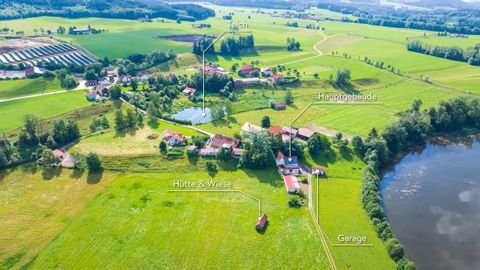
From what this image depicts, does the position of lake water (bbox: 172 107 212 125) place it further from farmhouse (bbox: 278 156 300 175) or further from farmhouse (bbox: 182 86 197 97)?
farmhouse (bbox: 278 156 300 175)

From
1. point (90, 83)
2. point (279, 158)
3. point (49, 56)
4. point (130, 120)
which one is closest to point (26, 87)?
point (90, 83)

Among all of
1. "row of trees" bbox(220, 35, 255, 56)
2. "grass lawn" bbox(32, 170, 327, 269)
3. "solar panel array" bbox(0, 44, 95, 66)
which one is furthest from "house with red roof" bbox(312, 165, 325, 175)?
"solar panel array" bbox(0, 44, 95, 66)

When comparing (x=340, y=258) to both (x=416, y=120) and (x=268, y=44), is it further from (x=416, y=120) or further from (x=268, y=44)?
(x=268, y=44)

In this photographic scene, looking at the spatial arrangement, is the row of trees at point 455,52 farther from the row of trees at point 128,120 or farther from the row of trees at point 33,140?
the row of trees at point 33,140

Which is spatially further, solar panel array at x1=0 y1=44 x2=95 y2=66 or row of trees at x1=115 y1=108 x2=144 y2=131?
solar panel array at x1=0 y1=44 x2=95 y2=66

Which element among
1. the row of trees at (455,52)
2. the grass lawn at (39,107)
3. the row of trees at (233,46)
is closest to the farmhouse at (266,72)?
the row of trees at (233,46)

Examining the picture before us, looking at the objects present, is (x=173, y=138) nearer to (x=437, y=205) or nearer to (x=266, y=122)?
(x=266, y=122)

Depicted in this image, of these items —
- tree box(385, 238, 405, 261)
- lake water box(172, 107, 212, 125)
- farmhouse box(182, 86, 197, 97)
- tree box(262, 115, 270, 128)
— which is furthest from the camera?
farmhouse box(182, 86, 197, 97)
